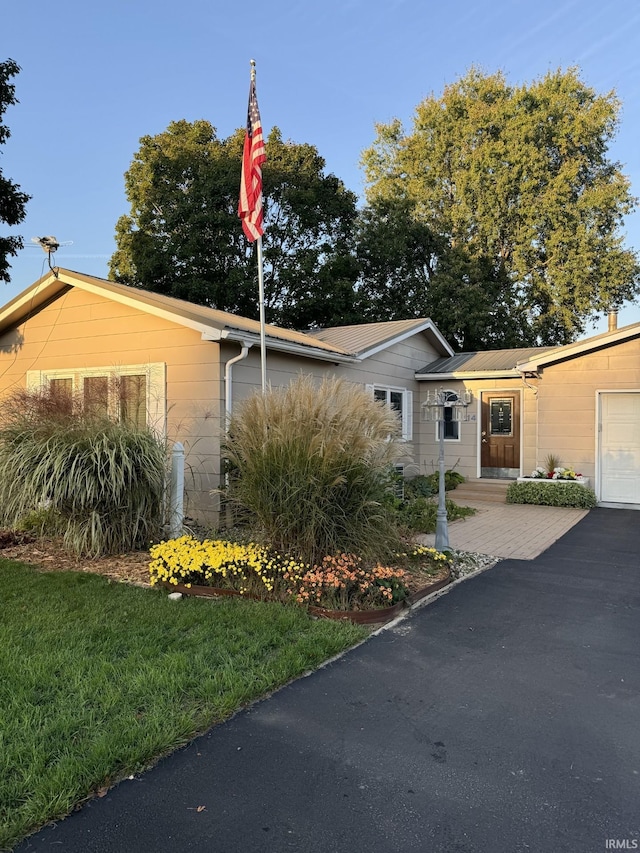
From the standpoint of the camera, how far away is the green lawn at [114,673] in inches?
92.2

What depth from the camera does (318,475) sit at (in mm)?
4820

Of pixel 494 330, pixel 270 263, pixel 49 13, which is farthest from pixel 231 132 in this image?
pixel 49 13

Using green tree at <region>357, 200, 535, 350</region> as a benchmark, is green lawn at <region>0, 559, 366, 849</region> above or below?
below

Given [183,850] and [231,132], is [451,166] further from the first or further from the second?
[183,850]

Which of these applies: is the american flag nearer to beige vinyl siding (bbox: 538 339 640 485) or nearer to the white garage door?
beige vinyl siding (bbox: 538 339 640 485)

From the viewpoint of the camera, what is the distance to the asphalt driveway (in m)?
2.05

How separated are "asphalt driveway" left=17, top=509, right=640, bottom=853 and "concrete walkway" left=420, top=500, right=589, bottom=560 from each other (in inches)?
112

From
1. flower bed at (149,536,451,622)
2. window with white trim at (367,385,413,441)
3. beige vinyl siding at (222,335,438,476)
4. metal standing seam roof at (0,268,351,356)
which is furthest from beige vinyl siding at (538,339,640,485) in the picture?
flower bed at (149,536,451,622)

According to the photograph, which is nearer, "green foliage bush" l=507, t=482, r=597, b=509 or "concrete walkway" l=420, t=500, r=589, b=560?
"concrete walkway" l=420, t=500, r=589, b=560

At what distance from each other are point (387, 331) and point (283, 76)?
5.10 meters

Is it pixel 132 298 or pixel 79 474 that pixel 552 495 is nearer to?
pixel 132 298

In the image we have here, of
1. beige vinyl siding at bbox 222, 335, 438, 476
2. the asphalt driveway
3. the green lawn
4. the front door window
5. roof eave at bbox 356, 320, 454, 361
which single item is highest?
roof eave at bbox 356, 320, 454, 361

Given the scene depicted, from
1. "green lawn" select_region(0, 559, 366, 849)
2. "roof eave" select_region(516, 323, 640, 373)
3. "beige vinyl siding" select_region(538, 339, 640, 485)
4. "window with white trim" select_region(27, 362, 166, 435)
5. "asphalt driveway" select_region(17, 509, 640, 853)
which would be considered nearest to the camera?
"asphalt driveway" select_region(17, 509, 640, 853)

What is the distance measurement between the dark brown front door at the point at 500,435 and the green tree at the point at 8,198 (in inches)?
434
